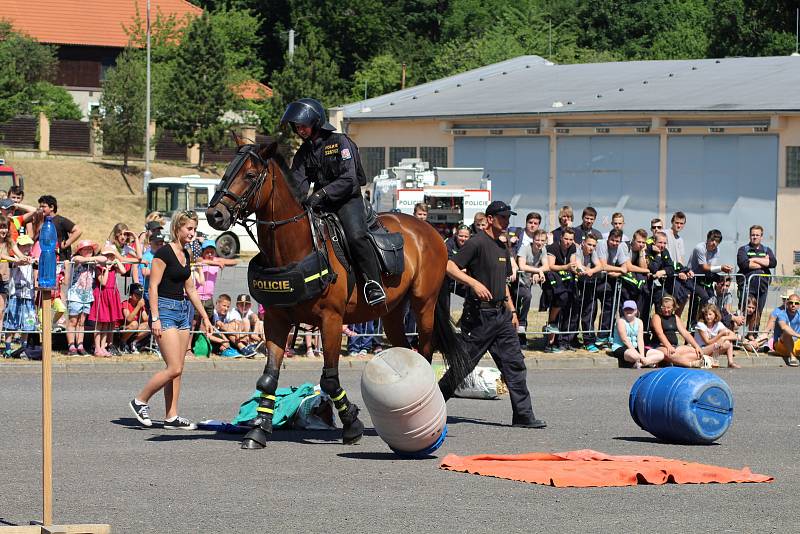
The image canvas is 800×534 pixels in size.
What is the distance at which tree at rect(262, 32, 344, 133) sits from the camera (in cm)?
6384

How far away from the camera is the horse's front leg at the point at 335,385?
11.8 m

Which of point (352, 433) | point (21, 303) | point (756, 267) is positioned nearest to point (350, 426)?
point (352, 433)

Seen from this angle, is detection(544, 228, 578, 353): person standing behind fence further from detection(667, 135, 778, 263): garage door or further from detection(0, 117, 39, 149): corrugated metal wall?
detection(0, 117, 39, 149): corrugated metal wall

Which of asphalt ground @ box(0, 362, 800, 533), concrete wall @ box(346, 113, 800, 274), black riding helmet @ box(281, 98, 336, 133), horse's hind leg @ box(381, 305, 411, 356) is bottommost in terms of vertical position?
asphalt ground @ box(0, 362, 800, 533)

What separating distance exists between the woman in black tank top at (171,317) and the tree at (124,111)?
49.6 metres

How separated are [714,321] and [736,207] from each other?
61.2 ft

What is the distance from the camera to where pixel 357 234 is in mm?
12117

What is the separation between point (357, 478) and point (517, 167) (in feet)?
105

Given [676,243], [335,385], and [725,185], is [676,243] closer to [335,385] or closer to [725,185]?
[335,385]

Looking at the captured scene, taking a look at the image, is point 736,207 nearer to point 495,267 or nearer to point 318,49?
point 495,267

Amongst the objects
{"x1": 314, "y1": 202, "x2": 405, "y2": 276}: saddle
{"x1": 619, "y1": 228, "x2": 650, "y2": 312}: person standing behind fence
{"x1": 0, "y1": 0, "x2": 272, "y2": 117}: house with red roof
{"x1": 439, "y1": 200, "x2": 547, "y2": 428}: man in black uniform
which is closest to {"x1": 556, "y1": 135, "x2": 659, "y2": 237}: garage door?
{"x1": 619, "y1": 228, "x2": 650, "y2": 312}: person standing behind fence

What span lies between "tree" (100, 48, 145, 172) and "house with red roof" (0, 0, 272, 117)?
17.4 metres

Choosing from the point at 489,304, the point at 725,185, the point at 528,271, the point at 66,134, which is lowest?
the point at 489,304

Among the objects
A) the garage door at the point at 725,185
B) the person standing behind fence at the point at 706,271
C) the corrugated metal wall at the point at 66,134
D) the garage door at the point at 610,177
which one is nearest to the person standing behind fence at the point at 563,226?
the person standing behind fence at the point at 706,271
